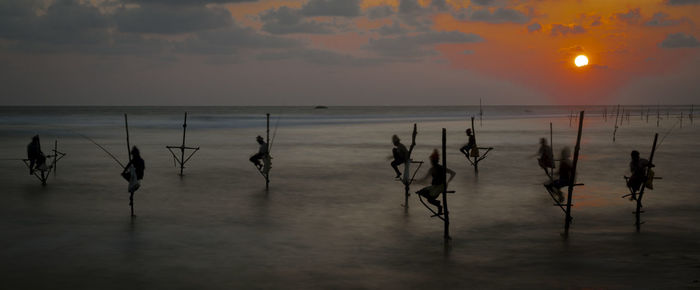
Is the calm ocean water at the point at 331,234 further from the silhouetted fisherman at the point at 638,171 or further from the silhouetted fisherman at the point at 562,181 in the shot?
the silhouetted fisherman at the point at 638,171

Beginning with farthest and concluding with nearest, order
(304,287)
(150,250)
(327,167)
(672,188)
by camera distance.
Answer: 1. (327,167)
2. (672,188)
3. (150,250)
4. (304,287)

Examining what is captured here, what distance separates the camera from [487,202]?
61.3 ft

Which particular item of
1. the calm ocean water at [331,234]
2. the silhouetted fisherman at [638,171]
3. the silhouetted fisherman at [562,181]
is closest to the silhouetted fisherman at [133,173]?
the calm ocean water at [331,234]

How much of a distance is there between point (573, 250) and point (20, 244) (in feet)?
36.9

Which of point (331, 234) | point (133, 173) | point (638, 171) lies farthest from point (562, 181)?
point (133, 173)

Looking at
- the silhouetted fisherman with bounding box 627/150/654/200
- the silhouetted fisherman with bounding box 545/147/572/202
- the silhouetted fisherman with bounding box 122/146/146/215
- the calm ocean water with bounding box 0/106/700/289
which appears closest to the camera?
the calm ocean water with bounding box 0/106/700/289

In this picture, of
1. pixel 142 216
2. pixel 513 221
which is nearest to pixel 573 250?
pixel 513 221

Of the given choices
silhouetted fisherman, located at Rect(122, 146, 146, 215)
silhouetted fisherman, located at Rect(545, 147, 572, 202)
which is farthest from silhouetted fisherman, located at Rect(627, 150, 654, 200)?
silhouetted fisherman, located at Rect(122, 146, 146, 215)

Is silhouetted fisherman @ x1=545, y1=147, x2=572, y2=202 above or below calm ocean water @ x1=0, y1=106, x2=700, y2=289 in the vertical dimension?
above

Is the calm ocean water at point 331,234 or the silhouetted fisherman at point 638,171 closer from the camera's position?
the calm ocean water at point 331,234

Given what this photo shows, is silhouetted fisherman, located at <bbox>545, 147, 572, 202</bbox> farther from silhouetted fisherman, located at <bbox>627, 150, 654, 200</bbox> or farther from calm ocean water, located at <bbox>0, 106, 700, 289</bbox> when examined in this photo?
silhouetted fisherman, located at <bbox>627, 150, 654, 200</bbox>

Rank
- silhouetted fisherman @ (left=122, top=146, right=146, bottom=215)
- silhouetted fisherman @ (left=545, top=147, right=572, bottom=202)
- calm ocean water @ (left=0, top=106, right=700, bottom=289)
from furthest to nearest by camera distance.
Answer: silhouetted fisherman @ (left=545, top=147, right=572, bottom=202) < silhouetted fisherman @ (left=122, top=146, right=146, bottom=215) < calm ocean water @ (left=0, top=106, right=700, bottom=289)

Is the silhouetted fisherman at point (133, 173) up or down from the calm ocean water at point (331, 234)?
up

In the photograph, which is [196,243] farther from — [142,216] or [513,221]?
[513,221]
